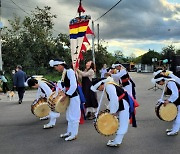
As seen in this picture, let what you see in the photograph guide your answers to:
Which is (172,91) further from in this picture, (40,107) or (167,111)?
(40,107)

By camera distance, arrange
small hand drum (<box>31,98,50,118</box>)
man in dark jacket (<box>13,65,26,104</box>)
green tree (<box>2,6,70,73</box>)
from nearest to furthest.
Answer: small hand drum (<box>31,98,50,118</box>) < man in dark jacket (<box>13,65,26,104</box>) < green tree (<box>2,6,70,73</box>)

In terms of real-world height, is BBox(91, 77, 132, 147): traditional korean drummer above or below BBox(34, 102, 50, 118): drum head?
above

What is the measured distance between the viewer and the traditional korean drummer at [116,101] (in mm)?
5316

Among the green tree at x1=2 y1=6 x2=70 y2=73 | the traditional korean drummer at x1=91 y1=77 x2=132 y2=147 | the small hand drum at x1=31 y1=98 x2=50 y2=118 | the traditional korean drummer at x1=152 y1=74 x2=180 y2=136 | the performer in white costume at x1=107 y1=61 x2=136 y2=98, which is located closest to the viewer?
the traditional korean drummer at x1=91 y1=77 x2=132 y2=147

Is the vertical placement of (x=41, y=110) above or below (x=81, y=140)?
above

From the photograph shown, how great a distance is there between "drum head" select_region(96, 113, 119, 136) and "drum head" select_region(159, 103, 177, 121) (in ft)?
4.32

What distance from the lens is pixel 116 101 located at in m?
5.30

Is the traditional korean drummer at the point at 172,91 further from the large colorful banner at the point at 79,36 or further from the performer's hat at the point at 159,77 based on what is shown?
the large colorful banner at the point at 79,36

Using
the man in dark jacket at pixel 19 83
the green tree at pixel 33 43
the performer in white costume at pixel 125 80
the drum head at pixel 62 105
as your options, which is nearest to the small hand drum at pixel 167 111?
the drum head at pixel 62 105

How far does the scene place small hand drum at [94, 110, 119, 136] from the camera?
17.4 ft

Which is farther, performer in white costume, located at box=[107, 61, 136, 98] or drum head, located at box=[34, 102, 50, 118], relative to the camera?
performer in white costume, located at box=[107, 61, 136, 98]

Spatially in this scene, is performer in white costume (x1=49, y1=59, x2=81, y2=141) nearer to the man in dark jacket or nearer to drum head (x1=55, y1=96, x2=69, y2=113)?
drum head (x1=55, y1=96, x2=69, y2=113)

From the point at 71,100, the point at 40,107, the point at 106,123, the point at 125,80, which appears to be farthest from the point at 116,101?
the point at 125,80

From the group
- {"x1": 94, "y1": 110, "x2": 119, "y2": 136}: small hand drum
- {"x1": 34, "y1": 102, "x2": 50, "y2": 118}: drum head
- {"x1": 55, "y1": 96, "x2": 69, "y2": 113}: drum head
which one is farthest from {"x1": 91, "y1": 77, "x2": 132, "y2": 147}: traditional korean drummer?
{"x1": 34, "y1": 102, "x2": 50, "y2": 118}: drum head
